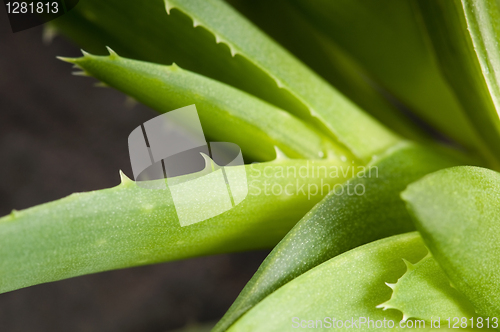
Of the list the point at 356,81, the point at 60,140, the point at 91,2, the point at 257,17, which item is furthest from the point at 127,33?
the point at 60,140

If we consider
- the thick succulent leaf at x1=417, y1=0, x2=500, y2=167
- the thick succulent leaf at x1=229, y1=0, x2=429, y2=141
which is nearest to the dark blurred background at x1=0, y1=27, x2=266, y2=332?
the thick succulent leaf at x1=229, y1=0, x2=429, y2=141

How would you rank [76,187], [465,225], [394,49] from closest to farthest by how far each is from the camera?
1. [465,225]
2. [394,49]
3. [76,187]

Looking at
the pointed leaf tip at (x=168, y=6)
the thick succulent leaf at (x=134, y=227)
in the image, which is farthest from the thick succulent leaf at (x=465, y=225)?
the pointed leaf tip at (x=168, y=6)

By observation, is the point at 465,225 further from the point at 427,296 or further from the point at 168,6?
the point at 168,6

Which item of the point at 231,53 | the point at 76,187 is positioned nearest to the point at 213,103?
the point at 231,53

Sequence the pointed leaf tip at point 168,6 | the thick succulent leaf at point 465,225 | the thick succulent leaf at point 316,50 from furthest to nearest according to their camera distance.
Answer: the thick succulent leaf at point 316,50 → the pointed leaf tip at point 168,6 → the thick succulent leaf at point 465,225

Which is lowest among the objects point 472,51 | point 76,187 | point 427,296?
point 76,187

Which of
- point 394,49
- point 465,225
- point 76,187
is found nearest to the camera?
point 465,225

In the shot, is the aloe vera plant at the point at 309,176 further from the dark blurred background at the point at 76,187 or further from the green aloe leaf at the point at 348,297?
the dark blurred background at the point at 76,187
